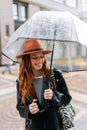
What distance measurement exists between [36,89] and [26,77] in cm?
15

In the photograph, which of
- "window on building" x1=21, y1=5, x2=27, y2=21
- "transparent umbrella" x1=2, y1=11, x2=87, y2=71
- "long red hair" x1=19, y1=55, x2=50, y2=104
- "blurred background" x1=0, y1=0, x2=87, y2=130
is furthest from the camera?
"window on building" x1=21, y1=5, x2=27, y2=21

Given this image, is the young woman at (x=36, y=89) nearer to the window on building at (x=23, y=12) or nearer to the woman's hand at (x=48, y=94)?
the woman's hand at (x=48, y=94)

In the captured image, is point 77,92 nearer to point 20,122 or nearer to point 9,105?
point 9,105

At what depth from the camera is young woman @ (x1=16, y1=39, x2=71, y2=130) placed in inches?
72.5

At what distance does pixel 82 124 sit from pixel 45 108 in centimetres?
315

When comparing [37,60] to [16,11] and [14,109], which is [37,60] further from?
[16,11]

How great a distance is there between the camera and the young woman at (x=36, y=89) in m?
1.84

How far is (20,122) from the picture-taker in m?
4.96

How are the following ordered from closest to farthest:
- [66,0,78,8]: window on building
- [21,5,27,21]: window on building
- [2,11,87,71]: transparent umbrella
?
1. [2,11,87,71]: transparent umbrella
2. [21,5,27,21]: window on building
3. [66,0,78,8]: window on building

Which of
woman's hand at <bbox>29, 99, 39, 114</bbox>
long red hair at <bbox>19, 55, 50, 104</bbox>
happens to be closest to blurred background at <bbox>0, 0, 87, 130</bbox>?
long red hair at <bbox>19, 55, 50, 104</bbox>

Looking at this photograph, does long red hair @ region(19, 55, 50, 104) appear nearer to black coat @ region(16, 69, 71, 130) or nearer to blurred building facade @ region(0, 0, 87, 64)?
black coat @ region(16, 69, 71, 130)

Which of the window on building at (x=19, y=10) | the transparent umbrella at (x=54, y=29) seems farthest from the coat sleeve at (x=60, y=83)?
the window on building at (x=19, y=10)

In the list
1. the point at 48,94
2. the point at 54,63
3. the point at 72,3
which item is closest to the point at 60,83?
the point at 48,94

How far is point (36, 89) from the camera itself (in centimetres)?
188
